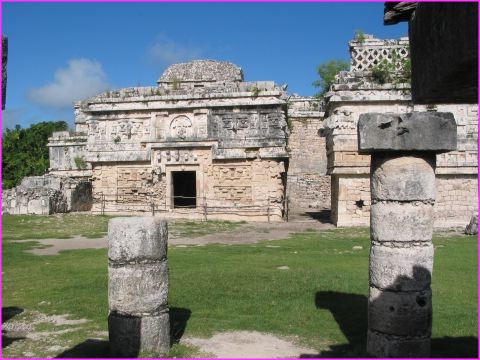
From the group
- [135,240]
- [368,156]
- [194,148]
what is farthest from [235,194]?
[135,240]

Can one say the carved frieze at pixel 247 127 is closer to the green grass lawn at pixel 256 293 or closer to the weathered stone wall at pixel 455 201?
the weathered stone wall at pixel 455 201

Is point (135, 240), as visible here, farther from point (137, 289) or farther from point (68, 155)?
point (68, 155)

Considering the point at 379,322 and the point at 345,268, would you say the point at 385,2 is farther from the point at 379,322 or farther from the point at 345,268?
the point at 345,268

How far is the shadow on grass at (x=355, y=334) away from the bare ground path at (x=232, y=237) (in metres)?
6.13

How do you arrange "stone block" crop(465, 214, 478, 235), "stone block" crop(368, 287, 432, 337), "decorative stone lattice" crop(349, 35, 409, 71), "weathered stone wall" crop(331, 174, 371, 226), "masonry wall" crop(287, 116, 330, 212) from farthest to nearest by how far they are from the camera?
"masonry wall" crop(287, 116, 330, 212) < "decorative stone lattice" crop(349, 35, 409, 71) < "weathered stone wall" crop(331, 174, 371, 226) < "stone block" crop(465, 214, 478, 235) < "stone block" crop(368, 287, 432, 337)

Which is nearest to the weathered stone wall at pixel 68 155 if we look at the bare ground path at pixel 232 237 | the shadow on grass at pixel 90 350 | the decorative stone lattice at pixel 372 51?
the bare ground path at pixel 232 237

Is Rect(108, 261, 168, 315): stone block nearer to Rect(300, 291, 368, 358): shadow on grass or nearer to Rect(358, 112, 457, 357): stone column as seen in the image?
Rect(300, 291, 368, 358): shadow on grass

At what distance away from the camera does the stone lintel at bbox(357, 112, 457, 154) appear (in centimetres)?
508

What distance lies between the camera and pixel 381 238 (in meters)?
5.38

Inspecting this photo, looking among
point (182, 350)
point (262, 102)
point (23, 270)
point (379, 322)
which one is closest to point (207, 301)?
point (182, 350)

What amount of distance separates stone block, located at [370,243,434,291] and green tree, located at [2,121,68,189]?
85.7 feet

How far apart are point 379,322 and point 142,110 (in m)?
15.6

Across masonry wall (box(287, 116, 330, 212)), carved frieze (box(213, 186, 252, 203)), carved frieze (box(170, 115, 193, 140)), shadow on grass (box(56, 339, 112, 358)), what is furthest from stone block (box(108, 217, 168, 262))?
masonry wall (box(287, 116, 330, 212))

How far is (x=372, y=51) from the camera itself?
63.4 ft
